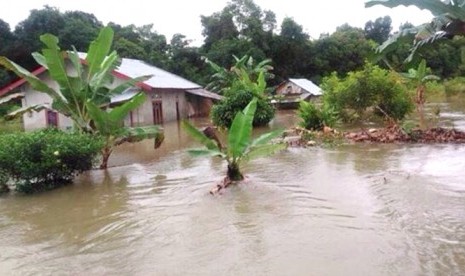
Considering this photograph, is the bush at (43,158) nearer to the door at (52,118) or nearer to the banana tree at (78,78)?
the banana tree at (78,78)

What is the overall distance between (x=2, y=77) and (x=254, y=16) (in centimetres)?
2636

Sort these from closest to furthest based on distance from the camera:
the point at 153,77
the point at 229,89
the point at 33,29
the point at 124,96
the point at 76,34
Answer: the point at 229,89
the point at 124,96
the point at 153,77
the point at 76,34
the point at 33,29

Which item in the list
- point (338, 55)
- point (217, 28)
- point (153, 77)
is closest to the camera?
point (153, 77)

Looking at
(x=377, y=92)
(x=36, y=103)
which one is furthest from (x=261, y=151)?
(x=36, y=103)

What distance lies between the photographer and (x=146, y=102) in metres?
26.5

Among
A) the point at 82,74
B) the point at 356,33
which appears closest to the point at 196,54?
the point at 356,33

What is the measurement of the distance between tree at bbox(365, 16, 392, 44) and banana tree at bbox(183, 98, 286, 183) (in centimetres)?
6344

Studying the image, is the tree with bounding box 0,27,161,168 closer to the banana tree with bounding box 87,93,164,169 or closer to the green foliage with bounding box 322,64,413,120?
the banana tree with bounding box 87,93,164,169

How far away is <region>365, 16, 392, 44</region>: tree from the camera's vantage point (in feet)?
225

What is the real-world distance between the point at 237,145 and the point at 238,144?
0.03m

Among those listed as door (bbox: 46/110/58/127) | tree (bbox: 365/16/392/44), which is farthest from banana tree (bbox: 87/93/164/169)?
tree (bbox: 365/16/392/44)

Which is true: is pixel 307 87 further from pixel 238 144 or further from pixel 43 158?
pixel 43 158

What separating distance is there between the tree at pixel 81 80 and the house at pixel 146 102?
10651 millimetres

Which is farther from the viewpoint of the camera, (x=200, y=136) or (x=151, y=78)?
(x=151, y=78)
